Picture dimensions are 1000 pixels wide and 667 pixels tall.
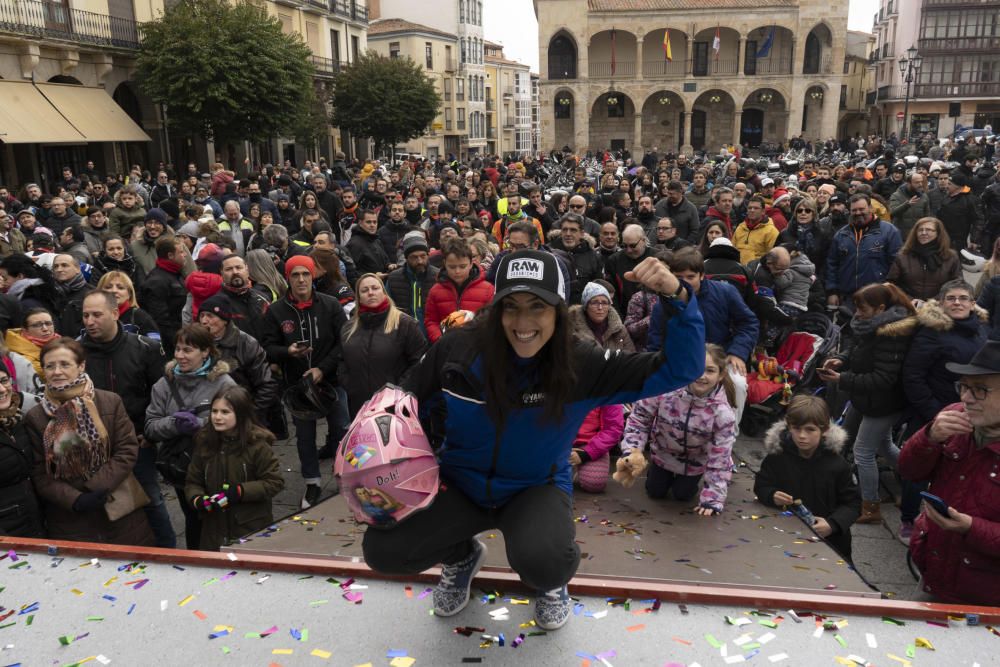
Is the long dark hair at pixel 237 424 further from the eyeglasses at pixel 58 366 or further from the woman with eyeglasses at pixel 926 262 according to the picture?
the woman with eyeglasses at pixel 926 262

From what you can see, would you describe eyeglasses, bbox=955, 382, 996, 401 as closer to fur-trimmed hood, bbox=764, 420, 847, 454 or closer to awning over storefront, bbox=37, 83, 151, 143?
fur-trimmed hood, bbox=764, 420, 847, 454

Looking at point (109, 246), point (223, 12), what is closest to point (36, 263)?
point (109, 246)

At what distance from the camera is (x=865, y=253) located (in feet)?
26.1

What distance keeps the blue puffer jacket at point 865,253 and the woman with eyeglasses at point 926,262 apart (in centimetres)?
30

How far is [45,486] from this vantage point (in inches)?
158

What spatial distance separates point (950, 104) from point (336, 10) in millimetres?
43273

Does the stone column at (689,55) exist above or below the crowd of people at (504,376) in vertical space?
above

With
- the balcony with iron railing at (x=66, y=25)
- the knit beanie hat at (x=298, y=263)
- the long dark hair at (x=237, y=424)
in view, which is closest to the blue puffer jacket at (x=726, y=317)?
the knit beanie hat at (x=298, y=263)

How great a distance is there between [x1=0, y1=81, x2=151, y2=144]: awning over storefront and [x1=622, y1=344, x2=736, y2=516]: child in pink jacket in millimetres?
19626

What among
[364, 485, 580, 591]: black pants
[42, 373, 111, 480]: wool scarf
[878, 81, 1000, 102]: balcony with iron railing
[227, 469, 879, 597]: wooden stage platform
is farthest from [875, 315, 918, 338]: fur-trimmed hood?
[878, 81, 1000, 102]: balcony with iron railing

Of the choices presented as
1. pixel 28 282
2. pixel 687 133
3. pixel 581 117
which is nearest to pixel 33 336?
pixel 28 282

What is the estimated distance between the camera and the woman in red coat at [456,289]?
19.8 ft

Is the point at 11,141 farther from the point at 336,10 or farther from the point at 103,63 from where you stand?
the point at 336,10

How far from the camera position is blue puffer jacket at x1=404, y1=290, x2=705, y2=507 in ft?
8.50
